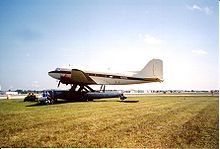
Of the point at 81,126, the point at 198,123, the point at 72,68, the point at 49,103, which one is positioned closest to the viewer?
the point at 81,126

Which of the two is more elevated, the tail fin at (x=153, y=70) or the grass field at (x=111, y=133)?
the tail fin at (x=153, y=70)

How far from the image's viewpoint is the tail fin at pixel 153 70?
68.1 feet

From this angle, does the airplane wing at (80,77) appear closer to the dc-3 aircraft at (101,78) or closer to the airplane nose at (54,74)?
the dc-3 aircraft at (101,78)

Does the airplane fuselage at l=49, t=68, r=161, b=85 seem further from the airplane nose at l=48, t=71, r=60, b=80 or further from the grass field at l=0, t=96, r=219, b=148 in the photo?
the grass field at l=0, t=96, r=219, b=148

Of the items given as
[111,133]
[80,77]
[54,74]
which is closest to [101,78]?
[80,77]

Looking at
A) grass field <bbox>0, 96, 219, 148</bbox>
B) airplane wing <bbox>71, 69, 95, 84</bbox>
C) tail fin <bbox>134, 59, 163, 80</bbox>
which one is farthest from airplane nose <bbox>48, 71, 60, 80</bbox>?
grass field <bbox>0, 96, 219, 148</bbox>

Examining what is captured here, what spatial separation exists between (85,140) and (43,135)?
125cm

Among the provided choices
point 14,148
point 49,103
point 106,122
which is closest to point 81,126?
point 106,122

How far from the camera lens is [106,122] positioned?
8.60m

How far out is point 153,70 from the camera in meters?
20.9

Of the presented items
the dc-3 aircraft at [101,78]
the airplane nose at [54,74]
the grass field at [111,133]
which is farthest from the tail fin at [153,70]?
the grass field at [111,133]

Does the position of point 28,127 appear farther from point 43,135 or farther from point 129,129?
point 129,129

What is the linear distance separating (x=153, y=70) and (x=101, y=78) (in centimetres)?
436

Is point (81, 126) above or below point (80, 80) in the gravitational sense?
below
